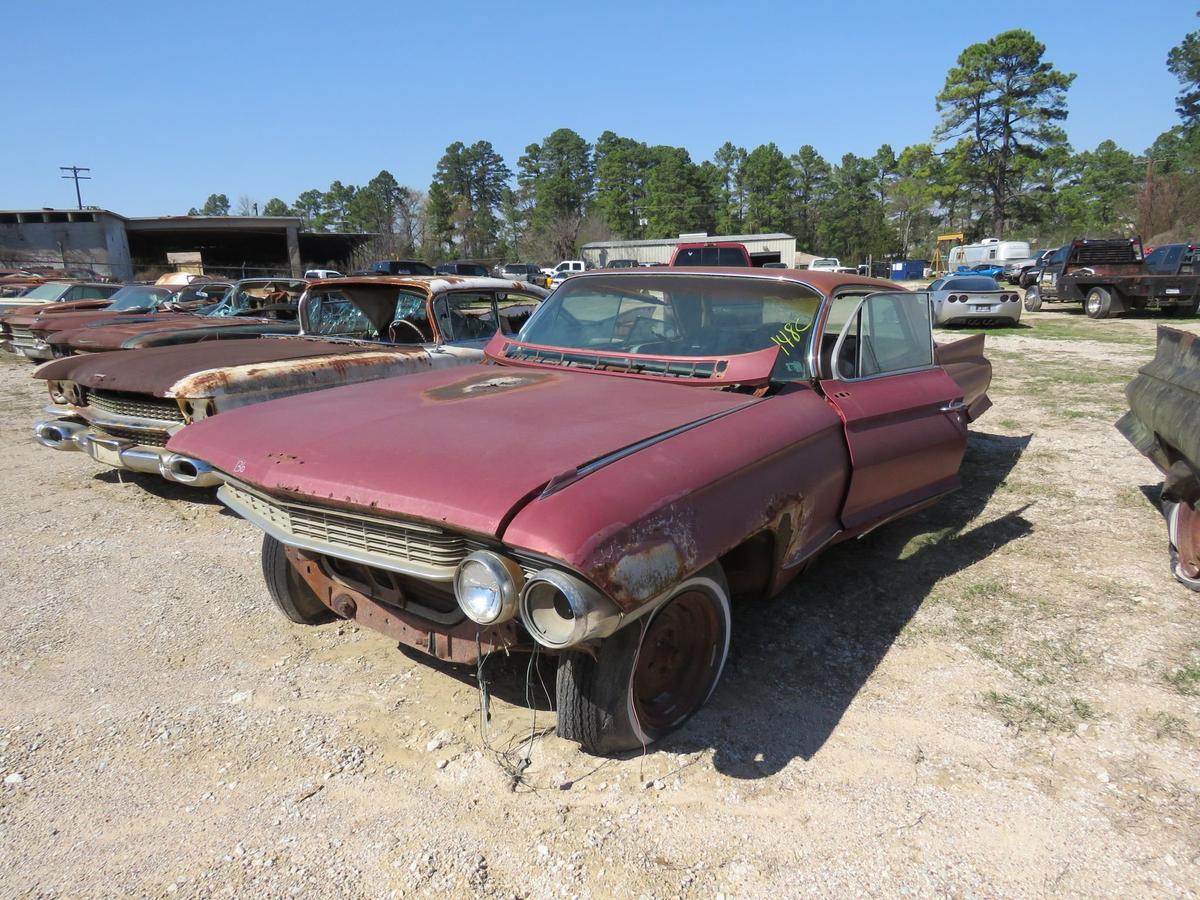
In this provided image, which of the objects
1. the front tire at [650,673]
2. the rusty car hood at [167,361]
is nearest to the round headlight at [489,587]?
the front tire at [650,673]

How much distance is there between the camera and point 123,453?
5.02 m

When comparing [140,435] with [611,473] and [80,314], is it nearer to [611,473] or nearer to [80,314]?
[611,473]

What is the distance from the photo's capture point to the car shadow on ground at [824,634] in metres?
2.71

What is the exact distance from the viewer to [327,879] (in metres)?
2.09

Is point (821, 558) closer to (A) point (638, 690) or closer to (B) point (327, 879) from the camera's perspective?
(A) point (638, 690)

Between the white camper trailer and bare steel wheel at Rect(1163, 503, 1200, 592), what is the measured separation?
39.8 m

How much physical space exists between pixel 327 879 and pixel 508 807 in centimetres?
55

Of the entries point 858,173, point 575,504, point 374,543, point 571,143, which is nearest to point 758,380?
point 575,504

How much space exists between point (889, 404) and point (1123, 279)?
17.4m

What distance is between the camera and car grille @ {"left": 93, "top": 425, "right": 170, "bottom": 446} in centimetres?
502

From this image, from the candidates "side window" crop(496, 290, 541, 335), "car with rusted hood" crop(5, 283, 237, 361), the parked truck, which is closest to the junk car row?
"side window" crop(496, 290, 541, 335)

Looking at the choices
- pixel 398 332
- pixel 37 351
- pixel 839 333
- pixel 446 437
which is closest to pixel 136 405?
pixel 398 332

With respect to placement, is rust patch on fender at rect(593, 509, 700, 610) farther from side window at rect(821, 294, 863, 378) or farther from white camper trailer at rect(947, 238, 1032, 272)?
white camper trailer at rect(947, 238, 1032, 272)

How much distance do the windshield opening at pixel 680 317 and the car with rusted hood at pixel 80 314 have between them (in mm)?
8139
